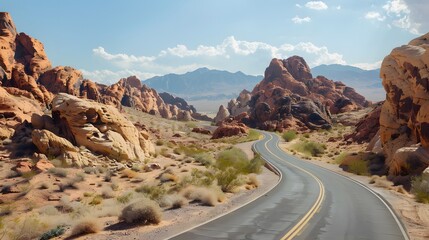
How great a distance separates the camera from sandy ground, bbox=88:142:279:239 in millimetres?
13398

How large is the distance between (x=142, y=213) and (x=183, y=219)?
7.85ft

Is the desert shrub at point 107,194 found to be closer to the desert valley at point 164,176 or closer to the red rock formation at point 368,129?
the desert valley at point 164,176

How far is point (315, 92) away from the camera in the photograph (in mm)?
147000

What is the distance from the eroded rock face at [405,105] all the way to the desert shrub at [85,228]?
2799 centimetres

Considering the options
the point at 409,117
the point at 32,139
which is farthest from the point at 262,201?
the point at 409,117

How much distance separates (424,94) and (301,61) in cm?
14571

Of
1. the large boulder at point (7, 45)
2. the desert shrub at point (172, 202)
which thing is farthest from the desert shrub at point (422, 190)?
the large boulder at point (7, 45)

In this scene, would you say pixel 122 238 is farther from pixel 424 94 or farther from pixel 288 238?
pixel 424 94

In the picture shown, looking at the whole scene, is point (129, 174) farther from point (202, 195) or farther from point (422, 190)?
point (422, 190)

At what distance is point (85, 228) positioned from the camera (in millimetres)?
Result: 13359

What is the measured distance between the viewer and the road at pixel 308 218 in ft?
46.4

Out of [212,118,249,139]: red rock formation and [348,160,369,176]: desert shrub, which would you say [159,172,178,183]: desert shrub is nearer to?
[348,160,369,176]: desert shrub

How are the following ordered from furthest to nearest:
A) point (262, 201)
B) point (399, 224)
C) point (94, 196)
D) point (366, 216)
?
point (94, 196)
point (262, 201)
point (366, 216)
point (399, 224)

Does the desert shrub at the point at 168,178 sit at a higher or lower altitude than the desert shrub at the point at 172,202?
lower
